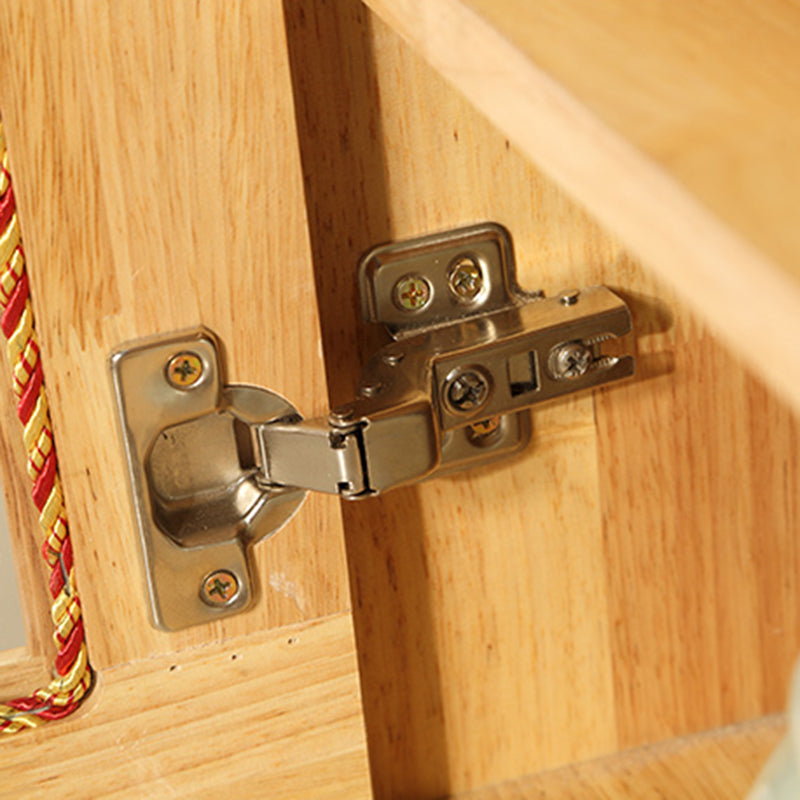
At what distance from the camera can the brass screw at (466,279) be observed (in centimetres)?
50

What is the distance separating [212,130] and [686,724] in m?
0.38

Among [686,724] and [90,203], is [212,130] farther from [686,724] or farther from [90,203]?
[686,724]

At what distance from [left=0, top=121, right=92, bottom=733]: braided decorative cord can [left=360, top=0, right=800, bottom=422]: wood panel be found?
194 millimetres

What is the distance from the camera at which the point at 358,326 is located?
0.50 meters

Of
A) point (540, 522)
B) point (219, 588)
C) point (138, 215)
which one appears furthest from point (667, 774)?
point (138, 215)

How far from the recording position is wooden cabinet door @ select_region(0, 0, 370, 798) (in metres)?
0.42

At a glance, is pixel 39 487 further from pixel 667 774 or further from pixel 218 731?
pixel 667 774

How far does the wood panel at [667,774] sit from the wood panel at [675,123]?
41 cm

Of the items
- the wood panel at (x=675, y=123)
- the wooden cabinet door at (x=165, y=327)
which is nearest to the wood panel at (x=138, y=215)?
the wooden cabinet door at (x=165, y=327)

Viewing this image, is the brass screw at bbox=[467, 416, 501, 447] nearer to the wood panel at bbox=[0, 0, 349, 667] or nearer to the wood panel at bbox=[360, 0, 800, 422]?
the wood panel at bbox=[0, 0, 349, 667]

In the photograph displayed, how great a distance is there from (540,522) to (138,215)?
0.23 metres

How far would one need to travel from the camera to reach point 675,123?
0.22m

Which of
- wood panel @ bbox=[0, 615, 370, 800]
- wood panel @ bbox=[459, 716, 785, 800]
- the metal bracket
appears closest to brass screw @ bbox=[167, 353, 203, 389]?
the metal bracket

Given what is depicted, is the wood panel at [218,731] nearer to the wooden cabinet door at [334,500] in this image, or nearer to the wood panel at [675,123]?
the wooden cabinet door at [334,500]
